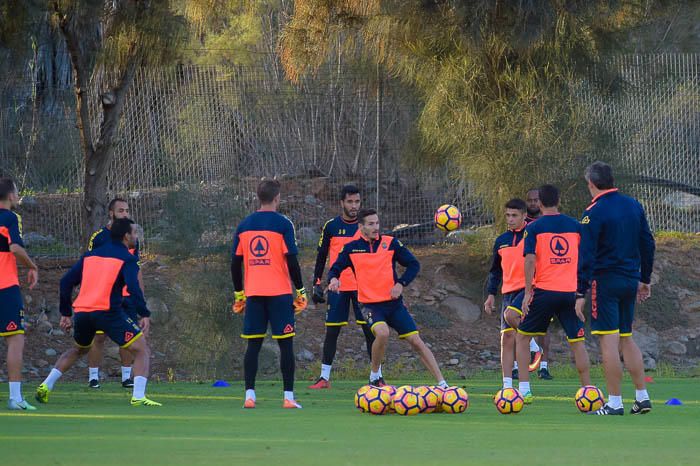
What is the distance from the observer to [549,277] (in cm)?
1016

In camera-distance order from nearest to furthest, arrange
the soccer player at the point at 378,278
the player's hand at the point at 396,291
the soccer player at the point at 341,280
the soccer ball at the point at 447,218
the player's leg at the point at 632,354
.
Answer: the player's leg at the point at 632,354 → the player's hand at the point at 396,291 → the soccer player at the point at 378,278 → the soccer player at the point at 341,280 → the soccer ball at the point at 447,218

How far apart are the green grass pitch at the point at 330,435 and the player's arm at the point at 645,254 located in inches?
41.6

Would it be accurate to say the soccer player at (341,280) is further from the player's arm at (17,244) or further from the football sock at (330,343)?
the player's arm at (17,244)

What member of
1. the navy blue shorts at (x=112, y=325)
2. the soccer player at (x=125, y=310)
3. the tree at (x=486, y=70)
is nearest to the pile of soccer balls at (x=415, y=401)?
the navy blue shorts at (x=112, y=325)

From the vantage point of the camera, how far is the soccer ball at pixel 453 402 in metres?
9.14

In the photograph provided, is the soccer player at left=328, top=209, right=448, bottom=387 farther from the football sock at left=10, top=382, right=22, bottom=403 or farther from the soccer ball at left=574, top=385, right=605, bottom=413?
the football sock at left=10, top=382, right=22, bottom=403

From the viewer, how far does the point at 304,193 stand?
19.3 meters

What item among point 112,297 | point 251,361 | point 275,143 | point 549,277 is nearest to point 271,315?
point 251,361

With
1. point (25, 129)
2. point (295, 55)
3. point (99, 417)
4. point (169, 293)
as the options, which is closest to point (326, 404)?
point (99, 417)

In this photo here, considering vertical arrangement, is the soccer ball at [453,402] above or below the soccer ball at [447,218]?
below

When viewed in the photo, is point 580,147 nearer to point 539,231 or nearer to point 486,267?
point 486,267

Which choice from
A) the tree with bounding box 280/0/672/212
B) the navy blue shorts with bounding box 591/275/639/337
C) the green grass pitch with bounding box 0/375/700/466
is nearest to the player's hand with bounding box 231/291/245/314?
the green grass pitch with bounding box 0/375/700/466

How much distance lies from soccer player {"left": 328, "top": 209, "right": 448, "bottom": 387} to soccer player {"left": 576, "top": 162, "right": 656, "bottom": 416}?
2.26m

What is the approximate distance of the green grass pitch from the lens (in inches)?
237
